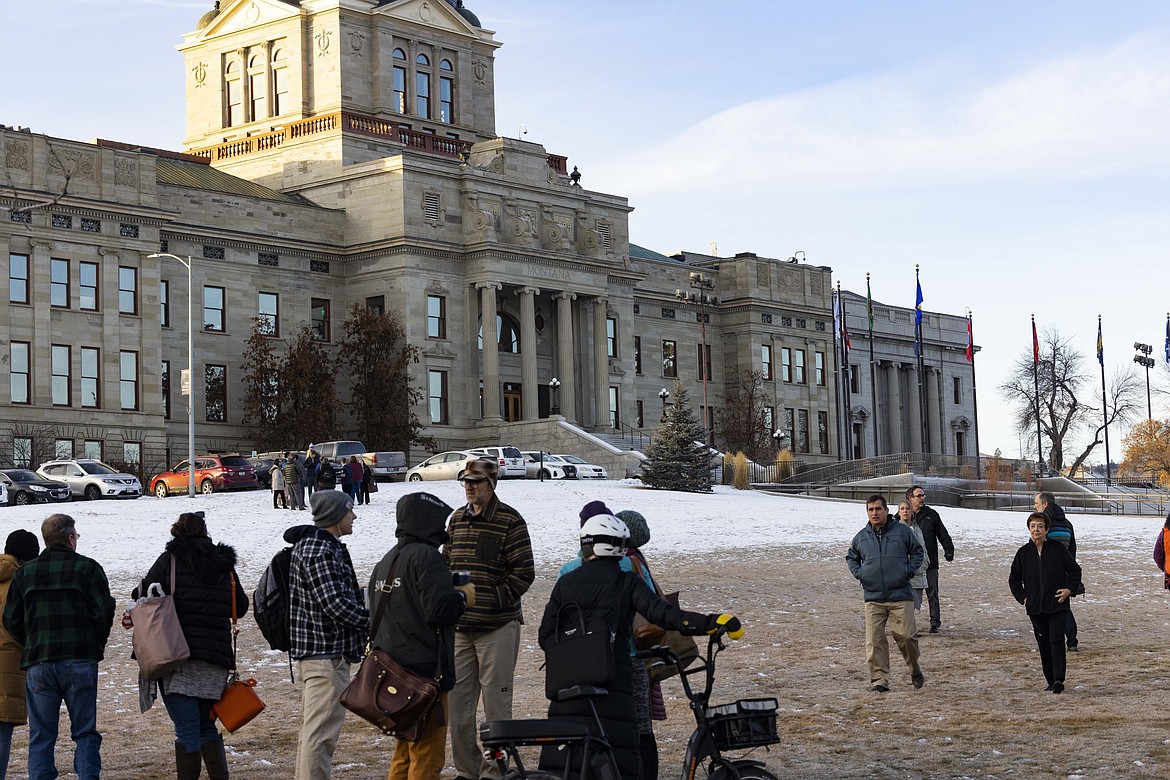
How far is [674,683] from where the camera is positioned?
20594 millimetres

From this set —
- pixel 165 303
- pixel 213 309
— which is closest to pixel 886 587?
pixel 165 303

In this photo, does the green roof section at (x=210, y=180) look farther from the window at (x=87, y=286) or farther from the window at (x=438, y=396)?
the window at (x=438, y=396)

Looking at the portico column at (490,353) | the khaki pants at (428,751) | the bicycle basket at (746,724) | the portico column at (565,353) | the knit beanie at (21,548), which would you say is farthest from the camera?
the portico column at (565,353)

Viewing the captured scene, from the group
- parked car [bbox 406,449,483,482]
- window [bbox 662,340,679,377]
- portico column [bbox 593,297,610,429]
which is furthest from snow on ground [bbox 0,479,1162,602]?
window [bbox 662,340,679,377]

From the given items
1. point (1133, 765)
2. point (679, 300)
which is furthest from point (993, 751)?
point (679, 300)

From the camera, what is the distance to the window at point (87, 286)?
64.8 m

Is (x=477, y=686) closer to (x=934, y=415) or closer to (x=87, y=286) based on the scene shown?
(x=87, y=286)

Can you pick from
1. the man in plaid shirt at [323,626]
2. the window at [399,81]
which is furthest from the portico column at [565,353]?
the man in plaid shirt at [323,626]

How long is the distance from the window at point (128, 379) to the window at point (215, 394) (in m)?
3.51

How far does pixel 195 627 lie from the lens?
42.1ft

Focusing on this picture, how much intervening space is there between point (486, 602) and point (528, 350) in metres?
63.4

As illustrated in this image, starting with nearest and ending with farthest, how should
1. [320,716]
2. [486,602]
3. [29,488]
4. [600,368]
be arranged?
[320,716]
[486,602]
[29,488]
[600,368]

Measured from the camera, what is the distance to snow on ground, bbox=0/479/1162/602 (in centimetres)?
3522

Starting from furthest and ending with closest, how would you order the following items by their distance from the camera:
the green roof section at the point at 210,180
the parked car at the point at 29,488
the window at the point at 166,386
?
the green roof section at the point at 210,180, the window at the point at 166,386, the parked car at the point at 29,488
